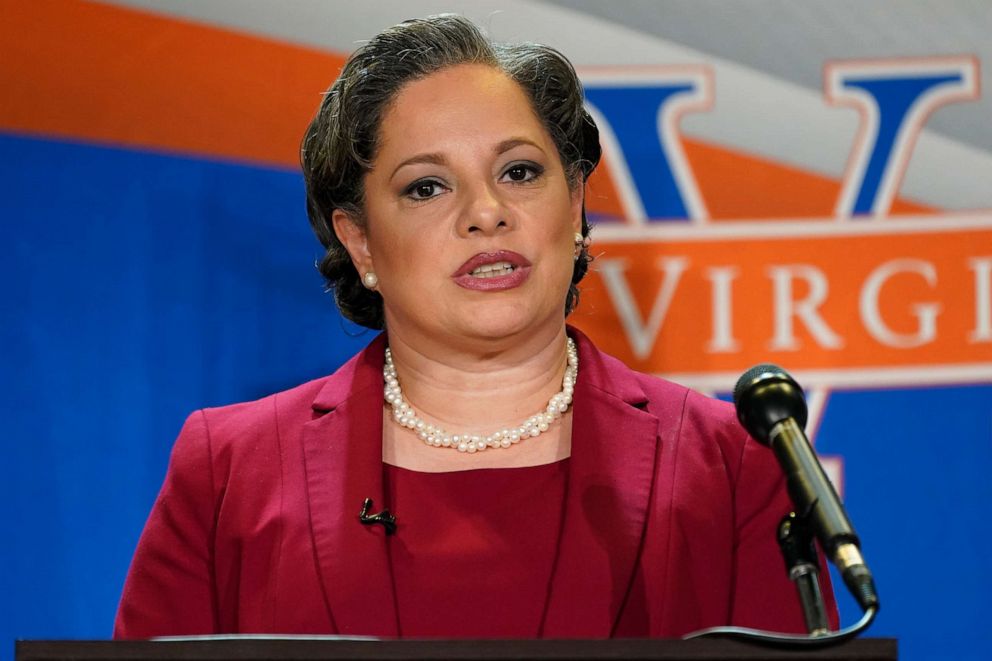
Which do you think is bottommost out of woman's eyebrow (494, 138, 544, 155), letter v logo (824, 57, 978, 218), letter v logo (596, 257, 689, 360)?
woman's eyebrow (494, 138, 544, 155)

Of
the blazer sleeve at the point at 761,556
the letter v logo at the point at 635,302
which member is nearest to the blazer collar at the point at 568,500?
the blazer sleeve at the point at 761,556

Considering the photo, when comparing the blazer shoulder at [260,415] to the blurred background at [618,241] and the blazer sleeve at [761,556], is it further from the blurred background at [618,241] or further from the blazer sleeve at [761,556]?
the blurred background at [618,241]

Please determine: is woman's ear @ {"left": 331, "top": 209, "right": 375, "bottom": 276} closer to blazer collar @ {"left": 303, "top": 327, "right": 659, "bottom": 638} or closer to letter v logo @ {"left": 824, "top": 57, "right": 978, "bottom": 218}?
blazer collar @ {"left": 303, "top": 327, "right": 659, "bottom": 638}

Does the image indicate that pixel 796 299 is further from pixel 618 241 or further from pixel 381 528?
pixel 381 528

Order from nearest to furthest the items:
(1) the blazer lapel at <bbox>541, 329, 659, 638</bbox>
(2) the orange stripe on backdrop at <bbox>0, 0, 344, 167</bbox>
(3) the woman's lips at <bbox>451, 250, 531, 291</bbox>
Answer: (1) the blazer lapel at <bbox>541, 329, 659, 638</bbox> < (3) the woman's lips at <bbox>451, 250, 531, 291</bbox> < (2) the orange stripe on backdrop at <bbox>0, 0, 344, 167</bbox>

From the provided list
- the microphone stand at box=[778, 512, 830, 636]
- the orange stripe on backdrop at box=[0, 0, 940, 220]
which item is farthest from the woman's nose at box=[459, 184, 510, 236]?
the orange stripe on backdrop at box=[0, 0, 940, 220]

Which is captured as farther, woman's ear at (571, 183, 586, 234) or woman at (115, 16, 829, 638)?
woman's ear at (571, 183, 586, 234)

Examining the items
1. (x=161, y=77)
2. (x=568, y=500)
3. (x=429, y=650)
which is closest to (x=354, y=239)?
(x=568, y=500)

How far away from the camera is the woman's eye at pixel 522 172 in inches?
74.7

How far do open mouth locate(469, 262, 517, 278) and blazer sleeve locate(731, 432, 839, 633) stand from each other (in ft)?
1.33

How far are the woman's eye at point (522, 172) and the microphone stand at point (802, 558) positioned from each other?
2.61ft

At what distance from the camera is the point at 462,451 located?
74.9 inches

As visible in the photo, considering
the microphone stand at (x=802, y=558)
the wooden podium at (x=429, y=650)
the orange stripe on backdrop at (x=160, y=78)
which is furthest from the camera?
the orange stripe on backdrop at (x=160, y=78)

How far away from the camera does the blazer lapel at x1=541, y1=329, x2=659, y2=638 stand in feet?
5.61
